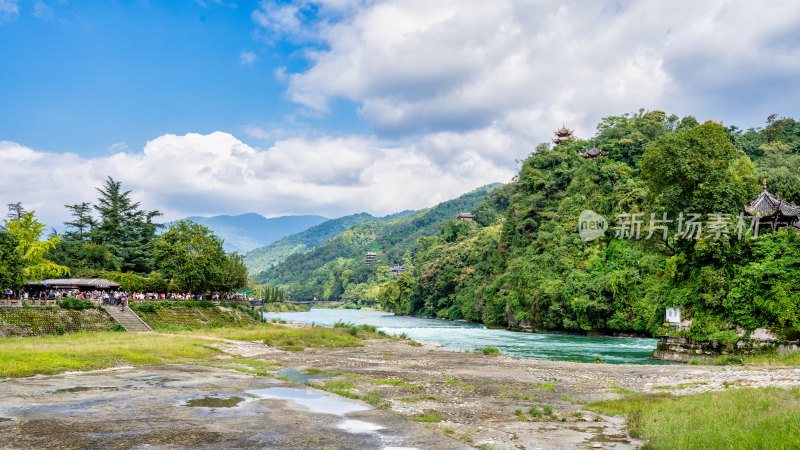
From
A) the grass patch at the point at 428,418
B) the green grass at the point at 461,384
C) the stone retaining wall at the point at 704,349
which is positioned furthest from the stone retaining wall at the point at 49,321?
the stone retaining wall at the point at 704,349

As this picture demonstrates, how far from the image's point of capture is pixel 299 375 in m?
28.5

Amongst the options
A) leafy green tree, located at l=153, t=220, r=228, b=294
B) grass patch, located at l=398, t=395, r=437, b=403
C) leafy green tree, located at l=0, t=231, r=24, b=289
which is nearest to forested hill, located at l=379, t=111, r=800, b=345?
grass patch, located at l=398, t=395, r=437, b=403

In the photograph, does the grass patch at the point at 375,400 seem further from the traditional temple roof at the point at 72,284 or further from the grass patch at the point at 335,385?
the traditional temple roof at the point at 72,284

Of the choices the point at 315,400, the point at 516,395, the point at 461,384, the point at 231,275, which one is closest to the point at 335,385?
the point at 315,400

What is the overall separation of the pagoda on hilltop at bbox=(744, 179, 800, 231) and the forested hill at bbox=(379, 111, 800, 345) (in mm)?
969

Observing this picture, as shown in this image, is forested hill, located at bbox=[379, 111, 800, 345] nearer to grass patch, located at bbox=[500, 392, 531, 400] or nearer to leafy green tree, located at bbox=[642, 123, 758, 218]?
leafy green tree, located at bbox=[642, 123, 758, 218]

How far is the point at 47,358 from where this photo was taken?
27484mm

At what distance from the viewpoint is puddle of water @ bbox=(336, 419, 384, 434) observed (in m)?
15.4

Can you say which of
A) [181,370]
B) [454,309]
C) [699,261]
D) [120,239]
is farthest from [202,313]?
[454,309]

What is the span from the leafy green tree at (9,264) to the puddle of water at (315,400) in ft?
118

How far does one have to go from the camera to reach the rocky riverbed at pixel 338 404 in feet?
46.5

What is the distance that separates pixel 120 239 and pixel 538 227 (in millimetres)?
69451

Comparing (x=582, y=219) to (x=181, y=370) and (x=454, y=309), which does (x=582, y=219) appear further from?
(x=181, y=370)

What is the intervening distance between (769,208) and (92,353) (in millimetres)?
48594
